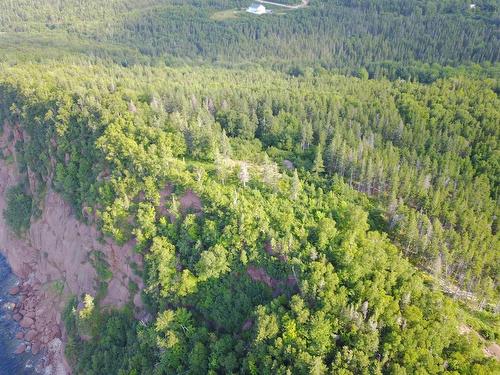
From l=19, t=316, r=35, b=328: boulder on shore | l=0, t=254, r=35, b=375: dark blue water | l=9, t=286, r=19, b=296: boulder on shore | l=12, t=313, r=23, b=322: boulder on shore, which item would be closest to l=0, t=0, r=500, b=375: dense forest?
l=0, t=254, r=35, b=375: dark blue water

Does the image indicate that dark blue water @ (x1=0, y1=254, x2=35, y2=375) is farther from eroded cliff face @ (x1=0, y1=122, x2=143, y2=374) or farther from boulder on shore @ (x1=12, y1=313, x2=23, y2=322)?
eroded cliff face @ (x1=0, y1=122, x2=143, y2=374)

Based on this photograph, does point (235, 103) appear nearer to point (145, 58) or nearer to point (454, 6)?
point (145, 58)

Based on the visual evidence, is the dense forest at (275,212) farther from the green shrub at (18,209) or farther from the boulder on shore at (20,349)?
the boulder on shore at (20,349)

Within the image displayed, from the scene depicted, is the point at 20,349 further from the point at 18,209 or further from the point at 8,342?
the point at 18,209

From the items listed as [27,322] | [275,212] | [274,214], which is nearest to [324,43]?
[275,212]

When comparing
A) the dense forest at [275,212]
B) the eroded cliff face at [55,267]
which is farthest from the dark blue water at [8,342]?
the dense forest at [275,212]
